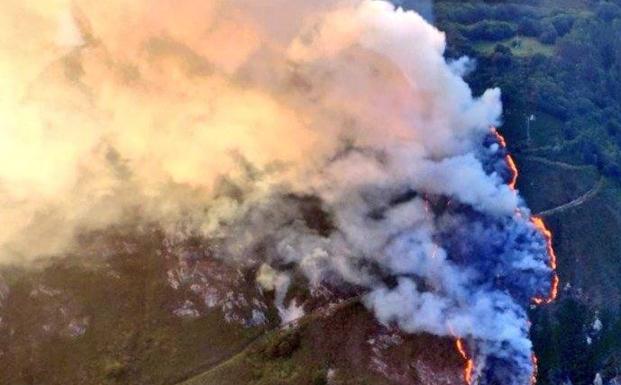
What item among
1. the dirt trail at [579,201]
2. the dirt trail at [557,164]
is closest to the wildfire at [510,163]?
A: the dirt trail at [557,164]

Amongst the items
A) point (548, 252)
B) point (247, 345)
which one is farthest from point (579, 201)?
point (247, 345)

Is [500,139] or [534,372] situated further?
[500,139]

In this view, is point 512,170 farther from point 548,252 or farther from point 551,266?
point 551,266

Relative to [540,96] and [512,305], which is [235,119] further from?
[540,96]

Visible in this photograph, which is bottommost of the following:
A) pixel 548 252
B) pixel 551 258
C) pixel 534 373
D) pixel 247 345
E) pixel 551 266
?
pixel 534 373

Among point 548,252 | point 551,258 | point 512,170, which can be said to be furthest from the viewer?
point 512,170

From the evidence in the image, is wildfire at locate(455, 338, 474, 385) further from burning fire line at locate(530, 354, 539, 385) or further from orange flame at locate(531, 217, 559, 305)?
orange flame at locate(531, 217, 559, 305)

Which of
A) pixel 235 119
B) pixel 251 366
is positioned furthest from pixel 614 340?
pixel 235 119
